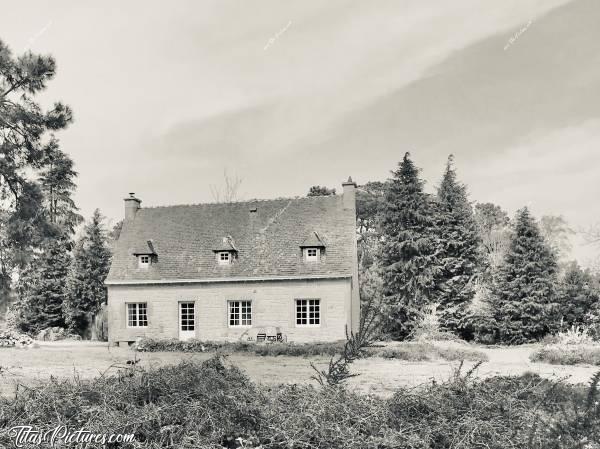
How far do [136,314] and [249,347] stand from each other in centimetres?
Result: 936

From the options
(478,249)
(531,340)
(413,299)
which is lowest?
(531,340)

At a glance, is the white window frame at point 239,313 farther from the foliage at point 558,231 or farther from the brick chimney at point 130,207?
the foliage at point 558,231

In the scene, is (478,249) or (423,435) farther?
(478,249)

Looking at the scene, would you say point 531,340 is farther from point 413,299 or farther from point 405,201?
point 405,201

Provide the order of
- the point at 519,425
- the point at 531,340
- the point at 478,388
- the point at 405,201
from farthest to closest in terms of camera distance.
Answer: the point at 405,201, the point at 531,340, the point at 478,388, the point at 519,425

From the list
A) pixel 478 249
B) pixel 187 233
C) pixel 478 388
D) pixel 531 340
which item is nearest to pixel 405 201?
pixel 478 249

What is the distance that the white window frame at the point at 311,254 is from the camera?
2731 centimetres

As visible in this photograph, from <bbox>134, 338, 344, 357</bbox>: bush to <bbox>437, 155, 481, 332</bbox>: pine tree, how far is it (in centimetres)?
1068

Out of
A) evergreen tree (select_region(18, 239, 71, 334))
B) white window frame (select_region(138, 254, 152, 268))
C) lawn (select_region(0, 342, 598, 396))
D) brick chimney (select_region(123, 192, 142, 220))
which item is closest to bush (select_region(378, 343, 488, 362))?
lawn (select_region(0, 342, 598, 396))

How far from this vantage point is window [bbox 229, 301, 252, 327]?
27494 millimetres

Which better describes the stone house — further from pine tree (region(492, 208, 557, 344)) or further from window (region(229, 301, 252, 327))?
pine tree (region(492, 208, 557, 344))

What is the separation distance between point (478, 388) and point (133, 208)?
98.6 feet

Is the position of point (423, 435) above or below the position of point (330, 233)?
below

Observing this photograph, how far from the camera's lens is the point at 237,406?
337cm
